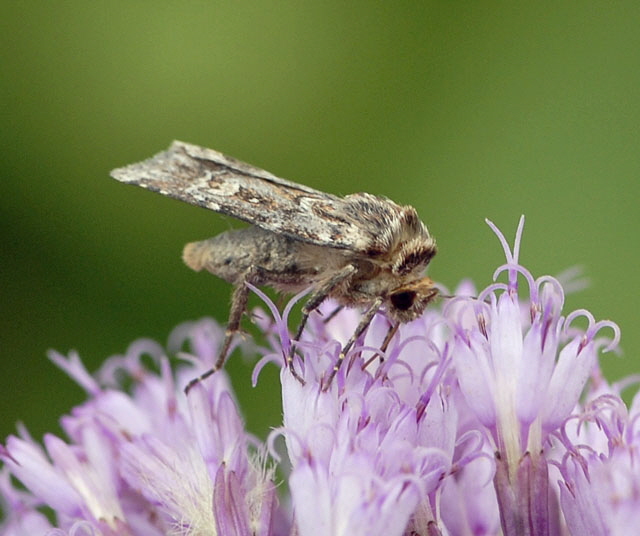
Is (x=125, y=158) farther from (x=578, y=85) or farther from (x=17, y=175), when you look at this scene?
(x=578, y=85)

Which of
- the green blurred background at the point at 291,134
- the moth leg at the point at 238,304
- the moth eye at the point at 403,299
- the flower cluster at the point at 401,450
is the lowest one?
the flower cluster at the point at 401,450

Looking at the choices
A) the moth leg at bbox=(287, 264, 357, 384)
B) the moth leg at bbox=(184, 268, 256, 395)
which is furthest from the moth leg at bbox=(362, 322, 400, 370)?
the moth leg at bbox=(184, 268, 256, 395)

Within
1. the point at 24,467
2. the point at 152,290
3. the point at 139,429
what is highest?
the point at 152,290

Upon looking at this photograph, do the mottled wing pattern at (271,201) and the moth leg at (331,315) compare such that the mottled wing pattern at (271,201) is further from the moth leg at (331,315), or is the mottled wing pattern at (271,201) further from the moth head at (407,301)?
the moth leg at (331,315)

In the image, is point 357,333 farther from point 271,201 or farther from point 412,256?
point 271,201

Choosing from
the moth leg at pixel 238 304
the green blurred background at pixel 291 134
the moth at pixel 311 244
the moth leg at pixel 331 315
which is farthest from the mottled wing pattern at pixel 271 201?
the green blurred background at pixel 291 134

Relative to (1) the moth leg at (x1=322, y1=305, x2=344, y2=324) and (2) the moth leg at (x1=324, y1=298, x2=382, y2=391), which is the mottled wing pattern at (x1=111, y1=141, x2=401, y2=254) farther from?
(1) the moth leg at (x1=322, y1=305, x2=344, y2=324)

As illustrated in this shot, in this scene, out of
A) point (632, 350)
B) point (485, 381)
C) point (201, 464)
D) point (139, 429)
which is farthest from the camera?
point (632, 350)

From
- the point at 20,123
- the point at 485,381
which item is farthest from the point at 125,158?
the point at 485,381
